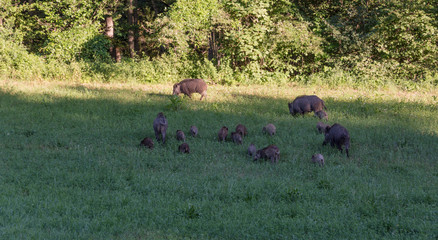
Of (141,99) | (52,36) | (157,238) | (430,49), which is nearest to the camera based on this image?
(157,238)

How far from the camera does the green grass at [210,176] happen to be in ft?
17.0

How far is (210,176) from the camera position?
7.08 m

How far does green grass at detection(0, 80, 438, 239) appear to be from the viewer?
17.0 feet

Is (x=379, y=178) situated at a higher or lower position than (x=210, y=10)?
lower

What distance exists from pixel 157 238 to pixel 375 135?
6850 mm

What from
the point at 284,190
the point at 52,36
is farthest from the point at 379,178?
the point at 52,36

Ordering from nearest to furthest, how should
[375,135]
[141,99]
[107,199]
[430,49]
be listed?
[107,199], [375,135], [141,99], [430,49]

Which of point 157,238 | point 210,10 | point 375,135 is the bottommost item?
point 157,238

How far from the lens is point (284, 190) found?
20.7 feet

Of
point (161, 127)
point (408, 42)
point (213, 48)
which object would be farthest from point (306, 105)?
point (408, 42)

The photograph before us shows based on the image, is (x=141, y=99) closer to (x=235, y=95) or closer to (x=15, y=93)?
(x=235, y=95)

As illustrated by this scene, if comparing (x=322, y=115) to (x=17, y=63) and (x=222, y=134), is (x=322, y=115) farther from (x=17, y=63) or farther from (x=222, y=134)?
(x=17, y=63)

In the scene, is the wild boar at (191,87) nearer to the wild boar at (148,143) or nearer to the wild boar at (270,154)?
the wild boar at (148,143)

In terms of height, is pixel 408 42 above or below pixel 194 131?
above
